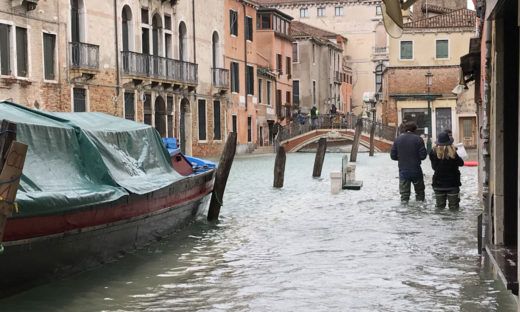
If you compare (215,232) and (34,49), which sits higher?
(34,49)

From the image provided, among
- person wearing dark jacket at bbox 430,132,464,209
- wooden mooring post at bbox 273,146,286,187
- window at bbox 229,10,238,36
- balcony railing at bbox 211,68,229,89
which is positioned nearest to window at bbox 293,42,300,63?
window at bbox 229,10,238,36

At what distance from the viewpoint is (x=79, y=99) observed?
2616cm

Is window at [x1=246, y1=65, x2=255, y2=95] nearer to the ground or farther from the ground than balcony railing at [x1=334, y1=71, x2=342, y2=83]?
nearer to the ground

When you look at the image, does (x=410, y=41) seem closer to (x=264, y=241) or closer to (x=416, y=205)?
(x=416, y=205)

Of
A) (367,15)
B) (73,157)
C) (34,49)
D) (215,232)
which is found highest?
(367,15)

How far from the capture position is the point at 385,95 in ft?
159

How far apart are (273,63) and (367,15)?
22.6 meters

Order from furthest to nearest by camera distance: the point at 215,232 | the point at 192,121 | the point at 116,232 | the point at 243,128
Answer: the point at 243,128, the point at 192,121, the point at 215,232, the point at 116,232

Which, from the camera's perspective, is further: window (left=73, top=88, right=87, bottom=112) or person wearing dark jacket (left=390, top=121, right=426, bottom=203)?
window (left=73, top=88, right=87, bottom=112)

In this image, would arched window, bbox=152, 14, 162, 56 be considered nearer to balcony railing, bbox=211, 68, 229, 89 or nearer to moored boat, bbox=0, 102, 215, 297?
balcony railing, bbox=211, 68, 229, 89

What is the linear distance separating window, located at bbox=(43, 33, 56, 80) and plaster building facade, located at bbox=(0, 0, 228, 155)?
0.03 meters

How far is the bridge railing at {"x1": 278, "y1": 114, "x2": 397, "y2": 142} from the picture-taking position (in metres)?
43.0

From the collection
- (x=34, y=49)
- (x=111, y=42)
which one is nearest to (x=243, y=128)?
(x=111, y=42)

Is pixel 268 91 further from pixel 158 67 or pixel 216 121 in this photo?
pixel 158 67
